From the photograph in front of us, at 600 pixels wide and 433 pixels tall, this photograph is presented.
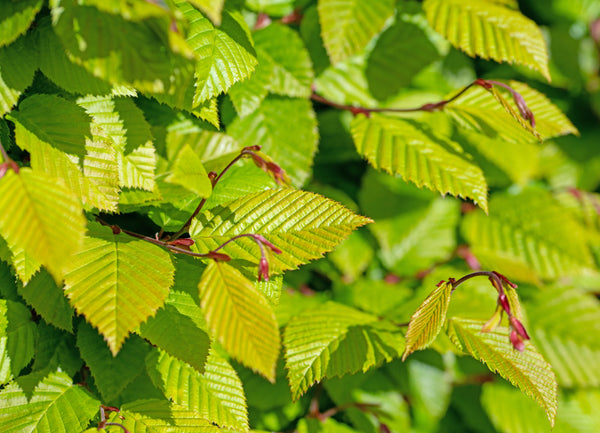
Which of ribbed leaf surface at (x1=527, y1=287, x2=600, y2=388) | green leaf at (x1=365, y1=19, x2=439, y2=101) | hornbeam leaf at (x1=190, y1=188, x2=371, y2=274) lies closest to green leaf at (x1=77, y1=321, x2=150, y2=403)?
hornbeam leaf at (x1=190, y1=188, x2=371, y2=274)

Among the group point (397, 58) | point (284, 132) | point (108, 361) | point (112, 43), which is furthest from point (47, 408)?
point (397, 58)

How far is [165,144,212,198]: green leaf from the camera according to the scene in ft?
2.65

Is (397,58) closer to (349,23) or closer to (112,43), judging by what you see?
(349,23)

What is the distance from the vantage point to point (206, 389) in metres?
1.05

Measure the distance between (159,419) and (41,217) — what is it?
1.51 feet

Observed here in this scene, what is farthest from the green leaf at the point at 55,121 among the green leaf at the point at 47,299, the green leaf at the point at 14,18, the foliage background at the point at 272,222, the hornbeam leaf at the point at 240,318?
the hornbeam leaf at the point at 240,318

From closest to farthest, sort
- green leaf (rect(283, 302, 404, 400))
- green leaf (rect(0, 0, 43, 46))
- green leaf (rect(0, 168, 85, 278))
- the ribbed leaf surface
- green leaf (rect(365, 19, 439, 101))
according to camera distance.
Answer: green leaf (rect(0, 168, 85, 278)) → green leaf (rect(0, 0, 43, 46)) → green leaf (rect(283, 302, 404, 400)) → green leaf (rect(365, 19, 439, 101)) → the ribbed leaf surface

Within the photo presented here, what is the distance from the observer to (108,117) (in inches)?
40.3

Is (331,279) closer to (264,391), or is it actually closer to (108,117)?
(264,391)

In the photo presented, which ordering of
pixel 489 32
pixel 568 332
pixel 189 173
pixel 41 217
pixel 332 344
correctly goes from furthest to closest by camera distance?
pixel 568 332 → pixel 489 32 → pixel 332 344 → pixel 189 173 → pixel 41 217

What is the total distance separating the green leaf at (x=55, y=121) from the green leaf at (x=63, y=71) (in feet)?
0.12

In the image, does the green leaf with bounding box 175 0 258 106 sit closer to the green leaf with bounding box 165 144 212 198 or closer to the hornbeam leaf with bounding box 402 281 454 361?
the green leaf with bounding box 165 144 212 198

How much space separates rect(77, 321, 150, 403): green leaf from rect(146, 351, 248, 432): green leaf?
4 centimetres

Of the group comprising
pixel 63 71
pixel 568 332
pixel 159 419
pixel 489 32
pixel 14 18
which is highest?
pixel 14 18
